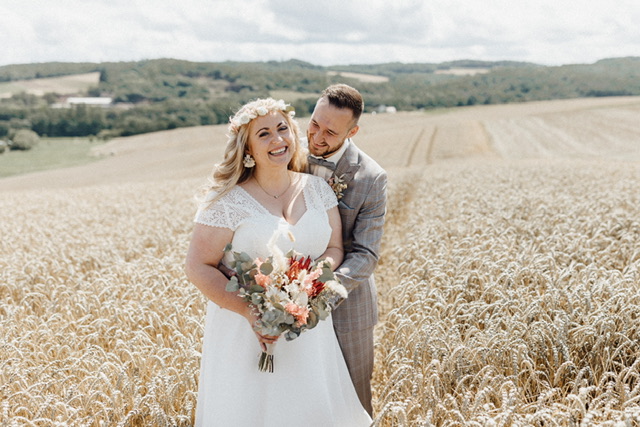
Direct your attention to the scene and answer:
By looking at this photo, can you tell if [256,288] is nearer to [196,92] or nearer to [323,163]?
[323,163]

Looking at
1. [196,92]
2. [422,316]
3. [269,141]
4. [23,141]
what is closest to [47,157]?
[23,141]

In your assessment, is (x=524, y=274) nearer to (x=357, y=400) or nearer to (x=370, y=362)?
(x=370, y=362)

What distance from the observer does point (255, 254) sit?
2992 mm

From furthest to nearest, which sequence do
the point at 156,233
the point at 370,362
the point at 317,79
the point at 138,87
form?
the point at 317,79, the point at 138,87, the point at 156,233, the point at 370,362

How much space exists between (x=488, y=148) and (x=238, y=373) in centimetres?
4320

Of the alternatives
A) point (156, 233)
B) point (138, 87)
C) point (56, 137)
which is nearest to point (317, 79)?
point (138, 87)

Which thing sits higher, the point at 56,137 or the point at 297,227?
the point at 297,227

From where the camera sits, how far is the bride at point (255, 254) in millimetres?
2982

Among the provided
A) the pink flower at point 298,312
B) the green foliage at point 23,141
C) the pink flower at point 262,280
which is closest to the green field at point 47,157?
the green foliage at point 23,141

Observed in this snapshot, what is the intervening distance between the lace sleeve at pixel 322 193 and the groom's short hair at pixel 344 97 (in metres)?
0.49

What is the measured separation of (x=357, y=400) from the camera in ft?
11.7

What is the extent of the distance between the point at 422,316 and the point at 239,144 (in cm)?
234

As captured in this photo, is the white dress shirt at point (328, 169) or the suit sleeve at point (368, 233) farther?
the white dress shirt at point (328, 169)

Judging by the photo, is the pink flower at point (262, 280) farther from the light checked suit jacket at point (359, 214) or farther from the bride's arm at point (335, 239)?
the light checked suit jacket at point (359, 214)
